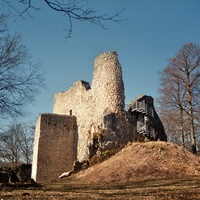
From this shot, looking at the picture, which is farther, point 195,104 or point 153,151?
point 195,104

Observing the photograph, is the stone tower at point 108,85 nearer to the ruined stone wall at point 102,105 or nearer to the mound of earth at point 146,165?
the ruined stone wall at point 102,105

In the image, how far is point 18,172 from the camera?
52.0 ft

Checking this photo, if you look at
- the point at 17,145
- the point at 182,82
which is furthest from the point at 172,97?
the point at 17,145

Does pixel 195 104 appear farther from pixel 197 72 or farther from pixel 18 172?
pixel 18 172

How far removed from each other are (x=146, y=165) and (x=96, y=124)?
733cm

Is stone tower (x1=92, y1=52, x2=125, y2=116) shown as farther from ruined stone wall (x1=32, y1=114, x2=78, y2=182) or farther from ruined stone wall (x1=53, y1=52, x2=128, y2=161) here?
ruined stone wall (x1=32, y1=114, x2=78, y2=182)

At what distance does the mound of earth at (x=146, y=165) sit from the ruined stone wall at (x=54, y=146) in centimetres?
686

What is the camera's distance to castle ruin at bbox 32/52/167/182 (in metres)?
20.5

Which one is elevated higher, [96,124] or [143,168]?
[96,124]

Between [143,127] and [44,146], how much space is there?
810cm

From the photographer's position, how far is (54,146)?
2377 centimetres

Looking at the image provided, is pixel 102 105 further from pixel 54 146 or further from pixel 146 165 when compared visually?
pixel 146 165

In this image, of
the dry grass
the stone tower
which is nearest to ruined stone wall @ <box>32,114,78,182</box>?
the stone tower

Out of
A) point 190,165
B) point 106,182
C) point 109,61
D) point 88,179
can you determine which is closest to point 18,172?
point 88,179
